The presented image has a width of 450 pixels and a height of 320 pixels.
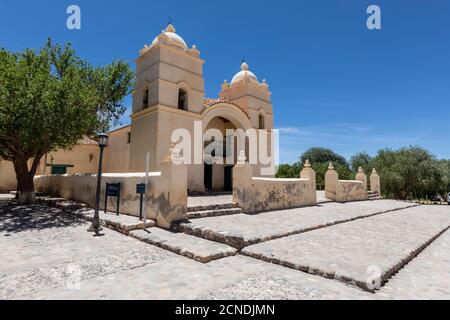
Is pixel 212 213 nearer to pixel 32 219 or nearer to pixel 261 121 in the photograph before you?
pixel 32 219

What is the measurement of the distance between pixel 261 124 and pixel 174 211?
45.0 ft

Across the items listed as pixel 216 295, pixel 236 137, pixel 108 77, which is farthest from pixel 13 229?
pixel 236 137

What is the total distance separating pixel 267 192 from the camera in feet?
37.1

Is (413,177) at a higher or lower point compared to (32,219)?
higher

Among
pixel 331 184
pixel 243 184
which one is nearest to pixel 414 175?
pixel 331 184

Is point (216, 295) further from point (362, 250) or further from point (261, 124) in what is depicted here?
point (261, 124)

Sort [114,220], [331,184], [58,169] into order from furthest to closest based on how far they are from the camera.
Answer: [58,169] → [331,184] → [114,220]

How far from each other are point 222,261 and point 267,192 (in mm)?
6420

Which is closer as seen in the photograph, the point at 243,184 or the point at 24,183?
the point at 243,184

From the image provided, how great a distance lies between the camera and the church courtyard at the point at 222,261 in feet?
12.5

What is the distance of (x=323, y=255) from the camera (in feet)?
17.3

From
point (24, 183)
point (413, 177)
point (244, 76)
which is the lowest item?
point (24, 183)

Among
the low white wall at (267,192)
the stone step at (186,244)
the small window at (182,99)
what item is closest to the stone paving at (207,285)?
the stone step at (186,244)

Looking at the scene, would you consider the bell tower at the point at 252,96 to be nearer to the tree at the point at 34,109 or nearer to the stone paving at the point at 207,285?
the tree at the point at 34,109
